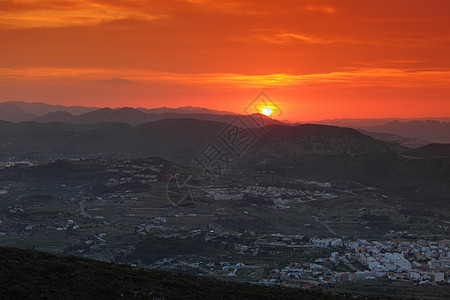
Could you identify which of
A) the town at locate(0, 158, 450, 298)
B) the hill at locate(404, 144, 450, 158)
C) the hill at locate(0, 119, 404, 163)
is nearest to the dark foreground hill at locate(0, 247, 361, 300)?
the town at locate(0, 158, 450, 298)

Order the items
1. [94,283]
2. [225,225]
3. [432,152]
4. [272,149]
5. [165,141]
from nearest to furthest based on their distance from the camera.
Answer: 1. [94,283]
2. [225,225]
3. [432,152]
4. [272,149]
5. [165,141]

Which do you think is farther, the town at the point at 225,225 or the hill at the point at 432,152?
the hill at the point at 432,152

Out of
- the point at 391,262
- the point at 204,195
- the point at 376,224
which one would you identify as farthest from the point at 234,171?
the point at 391,262

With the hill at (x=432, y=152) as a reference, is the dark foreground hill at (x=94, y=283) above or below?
below

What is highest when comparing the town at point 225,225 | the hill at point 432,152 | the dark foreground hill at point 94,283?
the hill at point 432,152

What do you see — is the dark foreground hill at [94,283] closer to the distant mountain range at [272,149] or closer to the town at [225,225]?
the town at [225,225]

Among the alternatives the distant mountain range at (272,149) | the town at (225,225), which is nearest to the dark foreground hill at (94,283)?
the town at (225,225)

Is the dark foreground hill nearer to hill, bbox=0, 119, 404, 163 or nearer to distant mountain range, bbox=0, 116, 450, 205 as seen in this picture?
distant mountain range, bbox=0, 116, 450, 205

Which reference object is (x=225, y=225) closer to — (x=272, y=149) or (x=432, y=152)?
(x=432, y=152)

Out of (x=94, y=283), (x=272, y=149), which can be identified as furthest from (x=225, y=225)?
(x=272, y=149)

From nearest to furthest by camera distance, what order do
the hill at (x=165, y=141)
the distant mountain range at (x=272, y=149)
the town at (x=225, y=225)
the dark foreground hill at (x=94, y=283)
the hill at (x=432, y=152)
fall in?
the dark foreground hill at (x=94, y=283) → the town at (x=225, y=225) → the distant mountain range at (x=272, y=149) → the hill at (x=432, y=152) → the hill at (x=165, y=141)

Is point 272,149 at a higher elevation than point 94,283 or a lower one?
higher
